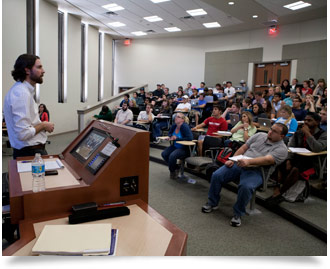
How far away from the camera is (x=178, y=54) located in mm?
13391

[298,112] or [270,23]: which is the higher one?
[270,23]

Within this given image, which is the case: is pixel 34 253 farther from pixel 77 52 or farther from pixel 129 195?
pixel 77 52

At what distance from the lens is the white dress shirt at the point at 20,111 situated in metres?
1.77

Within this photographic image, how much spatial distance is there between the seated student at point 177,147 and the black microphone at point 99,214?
3.00m

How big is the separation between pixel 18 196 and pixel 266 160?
2421 mm

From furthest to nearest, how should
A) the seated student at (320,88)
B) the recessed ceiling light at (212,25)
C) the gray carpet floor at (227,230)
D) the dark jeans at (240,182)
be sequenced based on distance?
the recessed ceiling light at (212,25) < the seated student at (320,88) < the dark jeans at (240,182) < the gray carpet floor at (227,230)

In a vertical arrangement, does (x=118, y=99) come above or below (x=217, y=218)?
above

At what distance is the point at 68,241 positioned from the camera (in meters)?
1.00

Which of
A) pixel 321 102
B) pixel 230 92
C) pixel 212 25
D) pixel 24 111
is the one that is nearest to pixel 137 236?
pixel 24 111

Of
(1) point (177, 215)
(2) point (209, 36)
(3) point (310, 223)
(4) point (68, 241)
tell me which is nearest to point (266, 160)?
(3) point (310, 223)

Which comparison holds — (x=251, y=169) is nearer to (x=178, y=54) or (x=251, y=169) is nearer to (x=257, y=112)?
(x=257, y=112)

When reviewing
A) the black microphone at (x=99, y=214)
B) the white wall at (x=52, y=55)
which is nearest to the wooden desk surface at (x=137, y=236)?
the black microphone at (x=99, y=214)

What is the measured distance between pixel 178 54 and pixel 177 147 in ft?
32.3

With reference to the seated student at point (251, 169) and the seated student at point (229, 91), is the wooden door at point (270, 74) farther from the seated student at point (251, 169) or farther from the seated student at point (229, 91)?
the seated student at point (251, 169)
